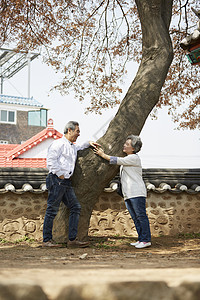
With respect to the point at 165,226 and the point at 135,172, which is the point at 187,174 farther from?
the point at 135,172

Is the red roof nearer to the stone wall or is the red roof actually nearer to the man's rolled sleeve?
the stone wall

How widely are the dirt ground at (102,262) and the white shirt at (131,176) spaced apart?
2.86 feet

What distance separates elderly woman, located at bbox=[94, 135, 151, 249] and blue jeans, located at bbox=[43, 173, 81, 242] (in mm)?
763

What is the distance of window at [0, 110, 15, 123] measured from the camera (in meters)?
33.6

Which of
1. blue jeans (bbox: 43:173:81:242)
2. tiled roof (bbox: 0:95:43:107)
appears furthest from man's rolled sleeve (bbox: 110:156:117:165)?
tiled roof (bbox: 0:95:43:107)

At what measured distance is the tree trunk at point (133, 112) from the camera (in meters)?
5.70

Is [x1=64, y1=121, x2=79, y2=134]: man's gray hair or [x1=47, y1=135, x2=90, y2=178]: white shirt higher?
[x1=64, y1=121, x2=79, y2=134]: man's gray hair

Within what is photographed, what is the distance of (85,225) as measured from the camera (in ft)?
19.2

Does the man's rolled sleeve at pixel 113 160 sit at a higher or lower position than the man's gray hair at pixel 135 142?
lower

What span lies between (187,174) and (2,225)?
3930mm

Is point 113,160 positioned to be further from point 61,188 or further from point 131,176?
point 61,188

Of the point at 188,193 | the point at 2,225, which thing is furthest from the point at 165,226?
the point at 2,225

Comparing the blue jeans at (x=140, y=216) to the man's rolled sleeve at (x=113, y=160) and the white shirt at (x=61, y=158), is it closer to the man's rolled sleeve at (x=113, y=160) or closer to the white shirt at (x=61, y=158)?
the man's rolled sleeve at (x=113, y=160)

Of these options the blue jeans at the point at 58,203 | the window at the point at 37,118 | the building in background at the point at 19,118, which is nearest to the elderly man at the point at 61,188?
the blue jeans at the point at 58,203
